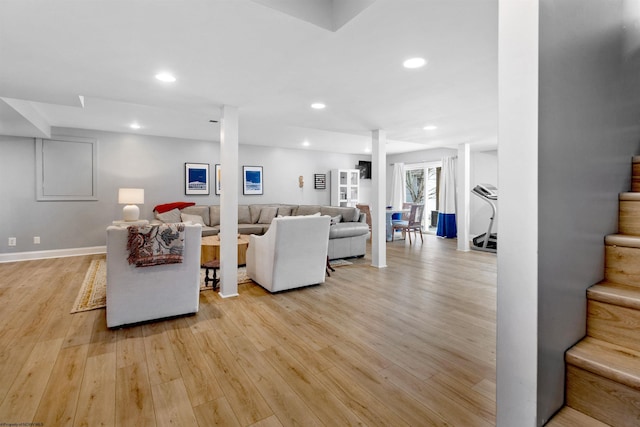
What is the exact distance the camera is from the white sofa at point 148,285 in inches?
104

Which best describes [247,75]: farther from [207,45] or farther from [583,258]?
[583,258]

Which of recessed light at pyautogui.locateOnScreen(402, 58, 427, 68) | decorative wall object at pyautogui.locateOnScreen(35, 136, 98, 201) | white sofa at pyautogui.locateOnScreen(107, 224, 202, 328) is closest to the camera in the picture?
recessed light at pyautogui.locateOnScreen(402, 58, 427, 68)

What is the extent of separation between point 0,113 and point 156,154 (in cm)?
263

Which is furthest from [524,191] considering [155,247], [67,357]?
[67,357]

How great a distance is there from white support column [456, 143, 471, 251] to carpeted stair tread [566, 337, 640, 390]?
19.3 ft

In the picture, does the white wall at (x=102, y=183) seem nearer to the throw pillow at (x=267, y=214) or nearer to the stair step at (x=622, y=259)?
the throw pillow at (x=267, y=214)

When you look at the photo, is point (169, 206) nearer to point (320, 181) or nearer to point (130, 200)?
point (130, 200)

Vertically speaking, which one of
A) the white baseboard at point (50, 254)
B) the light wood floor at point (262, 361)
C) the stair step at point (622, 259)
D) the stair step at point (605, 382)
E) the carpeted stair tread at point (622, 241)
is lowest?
the light wood floor at point (262, 361)

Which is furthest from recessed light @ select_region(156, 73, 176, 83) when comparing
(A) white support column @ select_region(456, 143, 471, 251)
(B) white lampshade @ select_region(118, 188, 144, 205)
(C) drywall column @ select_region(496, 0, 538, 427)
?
(A) white support column @ select_region(456, 143, 471, 251)

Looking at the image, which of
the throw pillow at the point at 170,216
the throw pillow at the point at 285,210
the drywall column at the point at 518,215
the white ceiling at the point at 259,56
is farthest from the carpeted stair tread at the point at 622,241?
the throw pillow at the point at 285,210

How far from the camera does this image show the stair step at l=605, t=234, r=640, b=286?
3.09 feet

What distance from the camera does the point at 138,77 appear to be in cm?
274

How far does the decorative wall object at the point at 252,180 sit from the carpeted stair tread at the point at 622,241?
717 cm

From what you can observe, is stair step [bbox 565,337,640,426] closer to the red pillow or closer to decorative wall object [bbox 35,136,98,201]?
the red pillow
